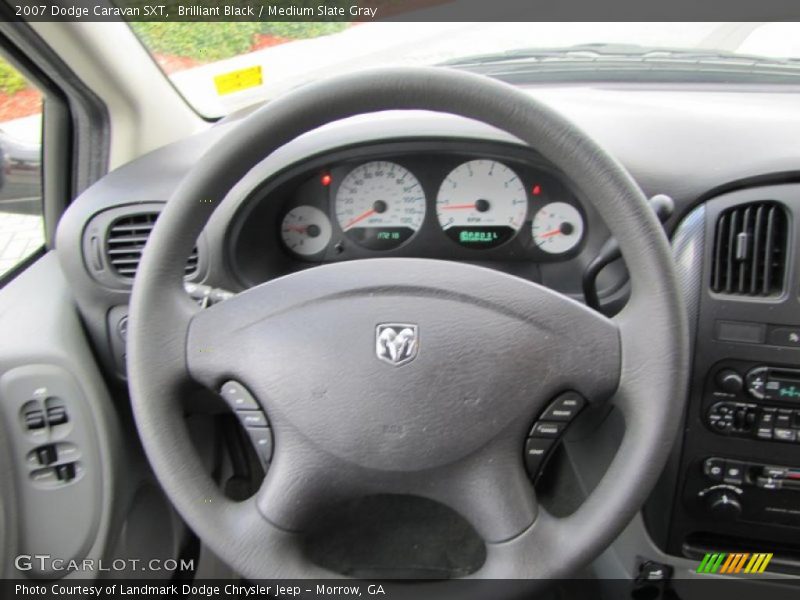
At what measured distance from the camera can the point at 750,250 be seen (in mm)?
1322

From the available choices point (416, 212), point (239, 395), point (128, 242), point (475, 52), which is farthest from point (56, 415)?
point (475, 52)

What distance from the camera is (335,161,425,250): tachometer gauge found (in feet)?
5.16

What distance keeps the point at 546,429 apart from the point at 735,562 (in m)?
0.78

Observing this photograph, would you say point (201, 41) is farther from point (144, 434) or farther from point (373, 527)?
point (373, 527)

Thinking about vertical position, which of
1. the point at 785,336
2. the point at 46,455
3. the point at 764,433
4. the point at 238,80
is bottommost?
the point at 46,455

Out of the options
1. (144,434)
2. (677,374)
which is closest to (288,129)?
(144,434)

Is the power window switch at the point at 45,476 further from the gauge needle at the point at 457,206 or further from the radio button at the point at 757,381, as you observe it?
the radio button at the point at 757,381

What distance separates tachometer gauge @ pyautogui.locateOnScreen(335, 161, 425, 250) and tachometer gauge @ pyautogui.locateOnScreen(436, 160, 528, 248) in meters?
0.06

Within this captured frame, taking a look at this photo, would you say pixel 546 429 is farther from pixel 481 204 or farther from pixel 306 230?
pixel 306 230

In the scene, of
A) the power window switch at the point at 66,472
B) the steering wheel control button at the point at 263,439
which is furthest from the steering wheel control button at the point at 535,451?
the power window switch at the point at 66,472

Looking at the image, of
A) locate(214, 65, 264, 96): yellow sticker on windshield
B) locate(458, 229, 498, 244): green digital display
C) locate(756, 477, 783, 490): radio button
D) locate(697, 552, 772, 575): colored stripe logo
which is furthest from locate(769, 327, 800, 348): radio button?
locate(214, 65, 264, 96): yellow sticker on windshield

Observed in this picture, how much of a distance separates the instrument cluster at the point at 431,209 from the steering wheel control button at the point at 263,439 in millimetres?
675

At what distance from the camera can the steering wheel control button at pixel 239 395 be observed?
1071 mm

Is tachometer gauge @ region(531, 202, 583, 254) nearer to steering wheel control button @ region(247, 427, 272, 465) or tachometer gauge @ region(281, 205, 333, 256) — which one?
tachometer gauge @ region(281, 205, 333, 256)
